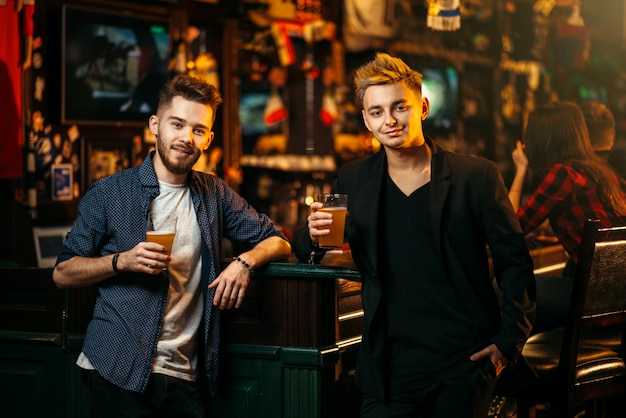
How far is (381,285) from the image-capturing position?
8.79 feet

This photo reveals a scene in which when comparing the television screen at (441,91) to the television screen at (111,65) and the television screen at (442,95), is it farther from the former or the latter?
the television screen at (111,65)

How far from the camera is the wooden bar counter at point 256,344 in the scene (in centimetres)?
319

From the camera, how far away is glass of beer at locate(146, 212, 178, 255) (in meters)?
2.78

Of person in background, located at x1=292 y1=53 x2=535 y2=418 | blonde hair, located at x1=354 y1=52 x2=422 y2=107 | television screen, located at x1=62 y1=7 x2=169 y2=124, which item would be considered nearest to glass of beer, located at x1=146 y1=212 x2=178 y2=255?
person in background, located at x1=292 y1=53 x2=535 y2=418

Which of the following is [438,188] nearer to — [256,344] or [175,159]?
[175,159]

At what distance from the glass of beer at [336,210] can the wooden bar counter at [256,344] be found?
276 mm

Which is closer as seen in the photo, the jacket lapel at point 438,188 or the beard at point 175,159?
the jacket lapel at point 438,188

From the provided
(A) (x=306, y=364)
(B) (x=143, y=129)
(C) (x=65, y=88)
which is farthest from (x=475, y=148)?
(A) (x=306, y=364)

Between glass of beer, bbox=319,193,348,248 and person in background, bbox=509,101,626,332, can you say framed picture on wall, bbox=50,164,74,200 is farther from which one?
glass of beer, bbox=319,193,348,248

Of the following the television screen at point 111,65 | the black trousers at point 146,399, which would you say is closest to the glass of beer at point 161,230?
the black trousers at point 146,399

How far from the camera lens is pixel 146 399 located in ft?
9.66

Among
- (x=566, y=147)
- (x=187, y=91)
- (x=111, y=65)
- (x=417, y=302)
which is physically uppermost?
(x=111, y=65)

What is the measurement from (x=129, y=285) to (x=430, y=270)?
98 cm

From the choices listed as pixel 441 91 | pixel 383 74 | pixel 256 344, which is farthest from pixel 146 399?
pixel 441 91
